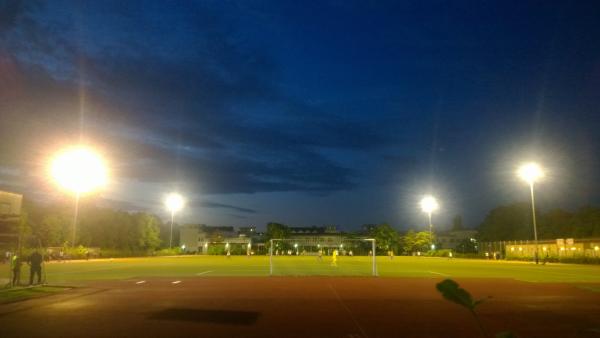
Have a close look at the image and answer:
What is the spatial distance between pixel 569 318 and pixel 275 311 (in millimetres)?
10231

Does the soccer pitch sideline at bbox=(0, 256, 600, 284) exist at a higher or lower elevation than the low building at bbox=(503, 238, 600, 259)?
lower

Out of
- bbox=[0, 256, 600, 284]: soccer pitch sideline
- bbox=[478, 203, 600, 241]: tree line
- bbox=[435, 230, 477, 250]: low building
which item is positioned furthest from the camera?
bbox=[435, 230, 477, 250]: low building

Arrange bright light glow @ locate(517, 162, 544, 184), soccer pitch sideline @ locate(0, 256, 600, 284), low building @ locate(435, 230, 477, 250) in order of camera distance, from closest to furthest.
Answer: soccer pitch sideline @ locate(0, 256, 600, 284)
bright light glow @ locate(517, 162, 544, 184)
low building @ locate(435, 230, 477, 250)

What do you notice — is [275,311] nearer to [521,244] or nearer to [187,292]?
[187,292]

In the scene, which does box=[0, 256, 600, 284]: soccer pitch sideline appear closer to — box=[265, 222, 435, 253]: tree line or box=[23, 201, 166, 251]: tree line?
box=[23, 201, 166, 251]: tree line

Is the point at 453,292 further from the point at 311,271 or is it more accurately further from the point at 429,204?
the point at 429,204

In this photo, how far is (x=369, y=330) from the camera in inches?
557

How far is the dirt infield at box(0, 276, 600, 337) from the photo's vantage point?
13.9 meters

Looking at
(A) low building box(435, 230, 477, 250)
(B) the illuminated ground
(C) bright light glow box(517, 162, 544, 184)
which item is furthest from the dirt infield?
(A) low building box(435, 230, 477, 250)

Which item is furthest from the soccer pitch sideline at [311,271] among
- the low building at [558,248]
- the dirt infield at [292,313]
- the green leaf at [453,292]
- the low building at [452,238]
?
the low building at [452,238]

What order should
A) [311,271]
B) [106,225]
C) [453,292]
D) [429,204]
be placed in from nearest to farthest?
1. [453,292]
2. [311,271]
3. [429,204]
4. [106,225]

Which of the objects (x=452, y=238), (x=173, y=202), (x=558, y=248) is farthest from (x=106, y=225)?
(x=452, y=238)

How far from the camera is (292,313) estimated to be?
17.6 m

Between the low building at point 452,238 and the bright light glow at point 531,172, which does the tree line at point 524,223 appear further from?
the bright light glow at point 531,172
